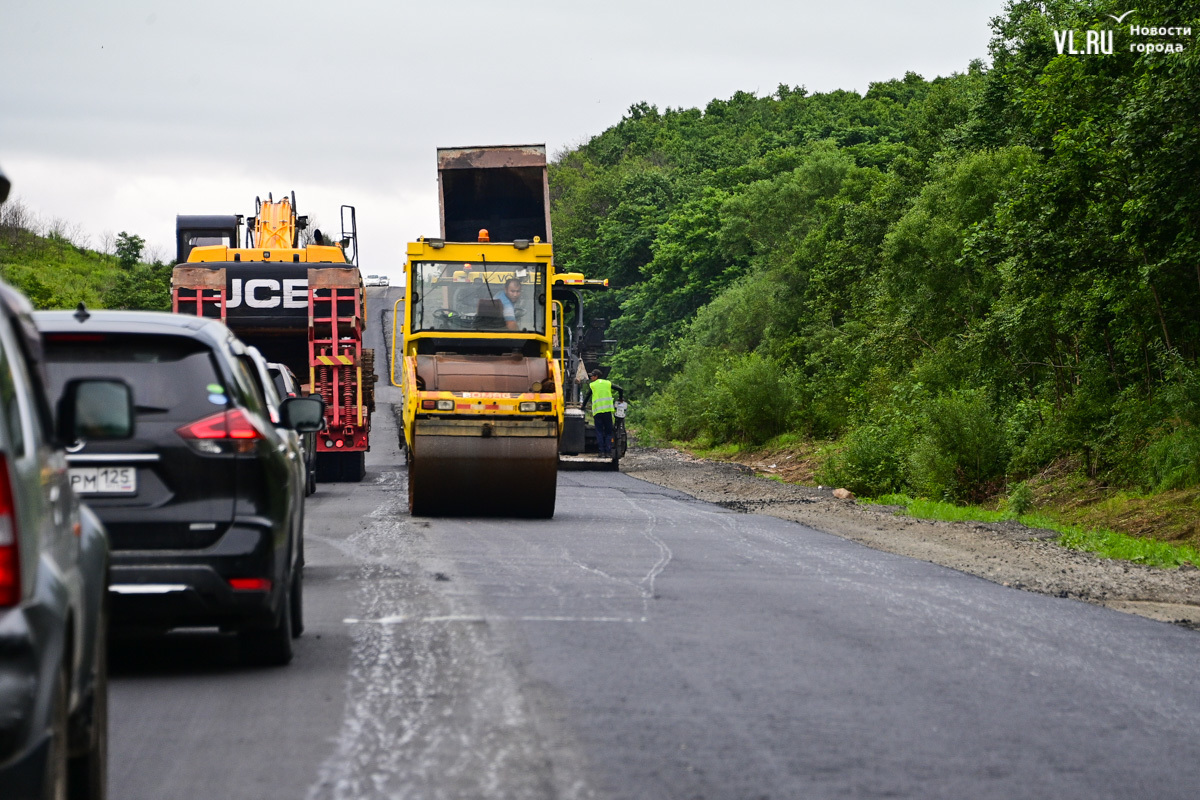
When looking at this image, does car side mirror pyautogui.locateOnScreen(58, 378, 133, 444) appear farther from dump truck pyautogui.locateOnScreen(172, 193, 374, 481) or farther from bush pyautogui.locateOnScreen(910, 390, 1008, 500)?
bush pyautogui.locateOnScreen(910, 390, 1008, 500)

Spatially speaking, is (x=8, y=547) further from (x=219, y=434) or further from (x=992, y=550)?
(x=992, y=550)

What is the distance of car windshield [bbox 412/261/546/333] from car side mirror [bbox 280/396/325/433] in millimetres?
10542

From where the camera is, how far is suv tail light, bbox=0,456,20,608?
140 inches

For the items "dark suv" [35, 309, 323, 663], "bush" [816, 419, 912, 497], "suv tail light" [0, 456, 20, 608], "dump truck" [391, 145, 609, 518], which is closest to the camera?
"suv tail light" [0, 456, 20, 608]

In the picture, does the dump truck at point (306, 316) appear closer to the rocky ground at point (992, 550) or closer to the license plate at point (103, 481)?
the rocky ground at point (992, 550)

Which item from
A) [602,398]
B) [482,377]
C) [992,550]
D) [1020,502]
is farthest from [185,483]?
[602,398]

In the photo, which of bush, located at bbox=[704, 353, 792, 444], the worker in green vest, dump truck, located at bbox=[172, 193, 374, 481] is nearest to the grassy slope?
bush, located at bbox=[704, 353, 792, 444]

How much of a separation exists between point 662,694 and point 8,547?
164 inches

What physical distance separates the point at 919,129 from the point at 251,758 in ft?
154

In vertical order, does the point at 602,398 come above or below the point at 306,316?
below

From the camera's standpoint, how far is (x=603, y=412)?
32562mm

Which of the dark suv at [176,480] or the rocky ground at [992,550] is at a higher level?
the dark suv at [176,480]

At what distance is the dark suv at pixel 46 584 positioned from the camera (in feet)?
11.9

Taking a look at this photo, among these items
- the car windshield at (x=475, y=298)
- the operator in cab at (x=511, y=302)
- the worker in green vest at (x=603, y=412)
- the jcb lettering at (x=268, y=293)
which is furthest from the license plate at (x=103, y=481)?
the worker in green vest at (x=603, y=412)
